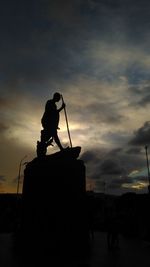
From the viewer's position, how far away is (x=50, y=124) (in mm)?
13680

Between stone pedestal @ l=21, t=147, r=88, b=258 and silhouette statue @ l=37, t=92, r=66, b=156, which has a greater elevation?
silhouette statue @ l=37, t=92, r=66, b=156

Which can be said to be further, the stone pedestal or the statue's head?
the statue's head

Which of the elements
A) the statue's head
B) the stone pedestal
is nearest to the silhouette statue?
the statue's head

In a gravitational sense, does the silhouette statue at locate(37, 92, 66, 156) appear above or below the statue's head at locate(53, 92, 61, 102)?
below

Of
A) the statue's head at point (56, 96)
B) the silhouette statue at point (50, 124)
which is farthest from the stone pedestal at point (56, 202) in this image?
the statue's head at point (56, 96)

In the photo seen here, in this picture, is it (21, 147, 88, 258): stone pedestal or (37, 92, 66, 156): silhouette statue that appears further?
(37, 92, 66, 156): silhouette statue

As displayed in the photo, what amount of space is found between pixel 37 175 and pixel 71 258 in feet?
16.3

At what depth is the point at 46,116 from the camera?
13781 millimetres

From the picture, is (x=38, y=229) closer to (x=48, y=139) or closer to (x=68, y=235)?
(x=68, y=235)

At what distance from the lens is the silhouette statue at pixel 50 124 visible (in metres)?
13.6

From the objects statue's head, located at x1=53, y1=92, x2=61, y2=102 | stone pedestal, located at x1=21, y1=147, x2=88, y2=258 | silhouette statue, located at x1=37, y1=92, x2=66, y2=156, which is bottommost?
stone pedestal, located at x1=21, y1=147, x2=88, y2=258

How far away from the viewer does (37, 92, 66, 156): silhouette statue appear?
1362 cm

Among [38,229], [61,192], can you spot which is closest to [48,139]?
[61,192]

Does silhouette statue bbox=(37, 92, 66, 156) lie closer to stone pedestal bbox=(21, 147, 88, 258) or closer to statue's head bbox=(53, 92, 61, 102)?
statue's head bbox=(53, 92, 61, 102)
